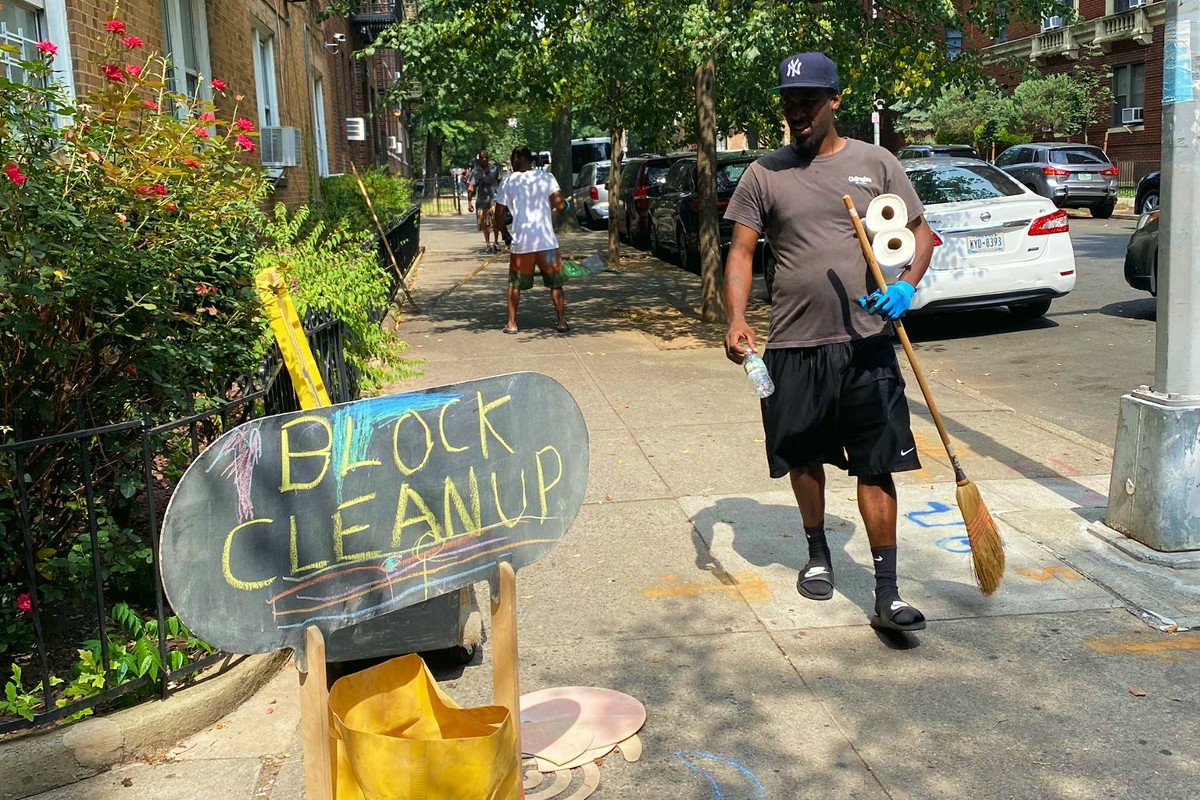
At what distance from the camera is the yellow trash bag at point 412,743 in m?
2.60

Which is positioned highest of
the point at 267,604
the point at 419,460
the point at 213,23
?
the point at 213,23

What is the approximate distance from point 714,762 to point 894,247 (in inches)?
75.0

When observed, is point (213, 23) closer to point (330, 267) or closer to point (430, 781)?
point (330, 267)

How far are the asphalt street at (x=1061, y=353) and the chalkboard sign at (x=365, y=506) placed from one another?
5.23 meters

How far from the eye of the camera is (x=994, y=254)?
419 inches

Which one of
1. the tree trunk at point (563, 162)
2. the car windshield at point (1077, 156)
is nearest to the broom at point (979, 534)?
the tree trunk at point (563, 162)

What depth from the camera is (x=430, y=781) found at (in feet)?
8.54

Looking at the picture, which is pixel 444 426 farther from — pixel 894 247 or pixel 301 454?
pixel 894 247

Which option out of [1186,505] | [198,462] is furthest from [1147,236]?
[198,462]

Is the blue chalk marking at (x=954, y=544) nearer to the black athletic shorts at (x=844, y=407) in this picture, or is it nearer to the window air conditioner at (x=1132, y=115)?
the black athletic shorts at (x=844, y=407)

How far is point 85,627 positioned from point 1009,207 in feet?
29.1

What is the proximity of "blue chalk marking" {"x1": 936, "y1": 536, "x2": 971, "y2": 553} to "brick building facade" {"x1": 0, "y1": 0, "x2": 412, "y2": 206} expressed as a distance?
3763 mm

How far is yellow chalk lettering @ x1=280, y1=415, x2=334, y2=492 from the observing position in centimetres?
271

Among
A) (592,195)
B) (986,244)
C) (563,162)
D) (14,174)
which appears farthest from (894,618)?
(592,195)
